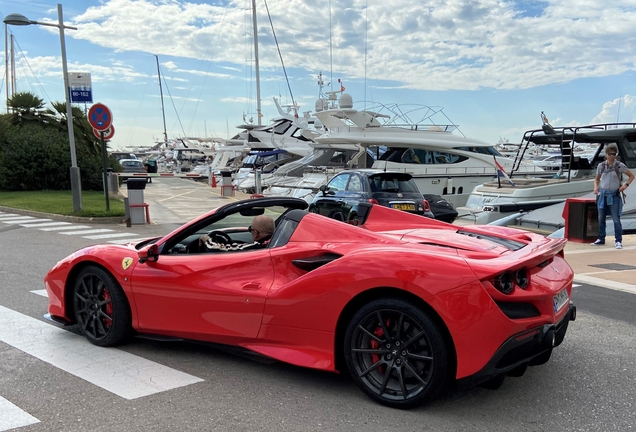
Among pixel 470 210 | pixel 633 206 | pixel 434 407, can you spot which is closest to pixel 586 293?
pixel 434 407

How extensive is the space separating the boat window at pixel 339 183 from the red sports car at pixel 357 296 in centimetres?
812

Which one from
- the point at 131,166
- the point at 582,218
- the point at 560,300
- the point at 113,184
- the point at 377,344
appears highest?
the point at 560,300

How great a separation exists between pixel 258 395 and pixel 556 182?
12.6 meters

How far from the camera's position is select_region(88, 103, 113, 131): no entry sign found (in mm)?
14516

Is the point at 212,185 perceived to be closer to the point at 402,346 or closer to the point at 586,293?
the point at 586,293

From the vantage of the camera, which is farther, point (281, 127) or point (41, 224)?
point (281, 127)

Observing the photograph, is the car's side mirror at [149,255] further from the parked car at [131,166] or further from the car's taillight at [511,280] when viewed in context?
the parked car at [131,166]

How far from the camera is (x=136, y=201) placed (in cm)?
1461

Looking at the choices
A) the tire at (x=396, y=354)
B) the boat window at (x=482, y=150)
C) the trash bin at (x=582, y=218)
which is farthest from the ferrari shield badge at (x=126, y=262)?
the boat window at (x=482, y=150)

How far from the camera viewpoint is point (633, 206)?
39.1ft

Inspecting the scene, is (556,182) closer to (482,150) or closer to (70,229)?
(482,150)

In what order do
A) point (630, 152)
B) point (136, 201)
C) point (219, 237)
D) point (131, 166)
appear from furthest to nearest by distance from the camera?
1. point (131, 166)
2. point (136, 201)
3. point (630, 152)
4. point (219, 237)

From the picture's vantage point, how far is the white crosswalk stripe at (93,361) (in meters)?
3.85

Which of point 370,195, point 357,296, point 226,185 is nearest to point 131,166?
point 226,185
